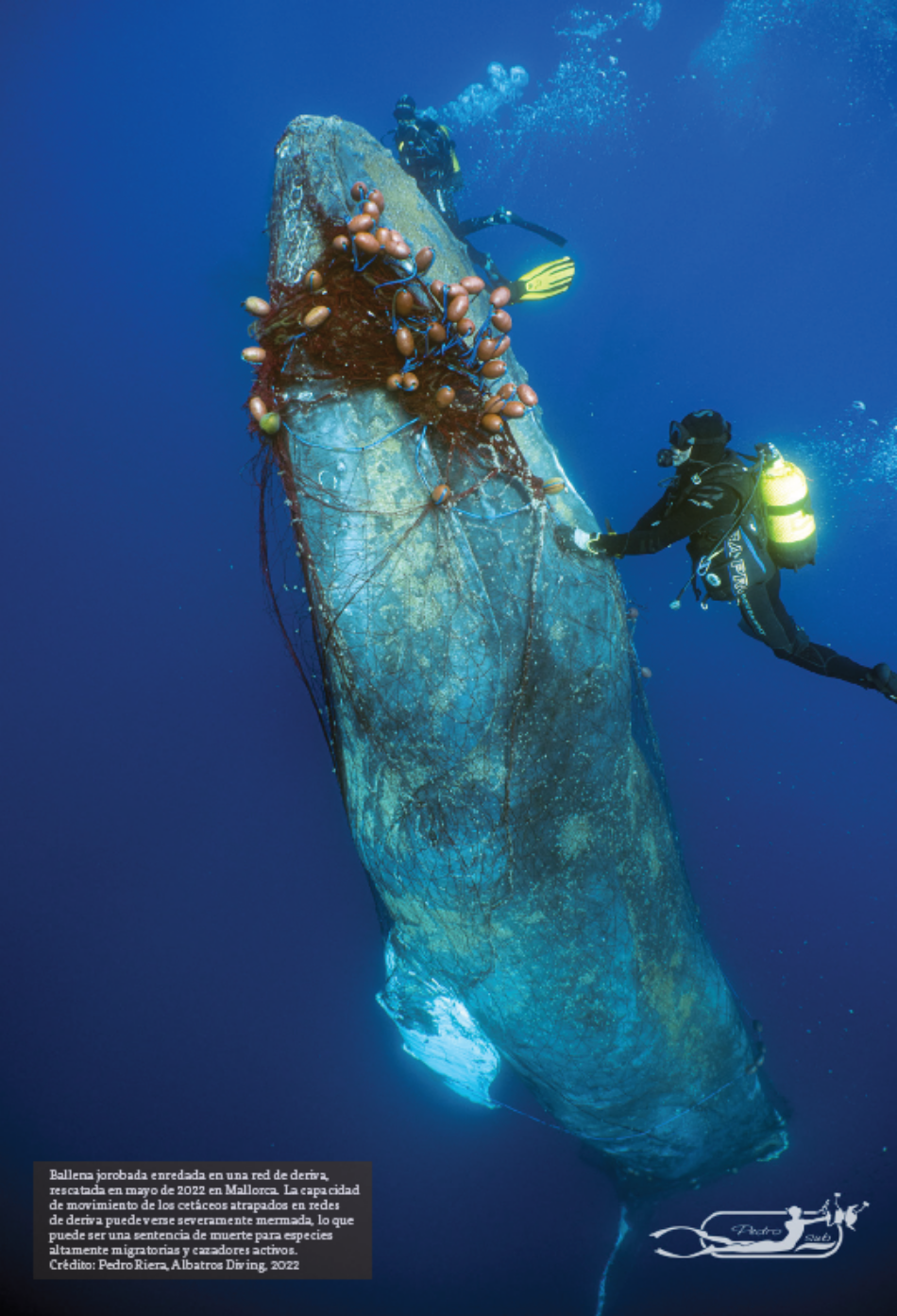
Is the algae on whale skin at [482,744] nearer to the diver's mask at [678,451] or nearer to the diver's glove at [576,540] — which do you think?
the diver's glove at [576,540]

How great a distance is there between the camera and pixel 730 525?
4.20 m

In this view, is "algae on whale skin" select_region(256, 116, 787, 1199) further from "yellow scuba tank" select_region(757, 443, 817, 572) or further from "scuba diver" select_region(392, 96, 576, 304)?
"scuba diver" select_region(392, 96, 576, 304)

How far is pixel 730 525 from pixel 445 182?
539cm

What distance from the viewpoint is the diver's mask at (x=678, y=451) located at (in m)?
4.01

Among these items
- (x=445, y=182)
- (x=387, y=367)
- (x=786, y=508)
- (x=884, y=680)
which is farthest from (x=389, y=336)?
(x=445, y=182)

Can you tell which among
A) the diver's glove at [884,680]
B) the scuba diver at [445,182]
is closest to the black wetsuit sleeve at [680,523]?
the diver's glove at [884,680]

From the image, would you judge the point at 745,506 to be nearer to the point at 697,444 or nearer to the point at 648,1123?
the point at 697,444

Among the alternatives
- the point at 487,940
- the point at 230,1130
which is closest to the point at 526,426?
the point at 487,940

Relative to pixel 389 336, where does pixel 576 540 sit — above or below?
below

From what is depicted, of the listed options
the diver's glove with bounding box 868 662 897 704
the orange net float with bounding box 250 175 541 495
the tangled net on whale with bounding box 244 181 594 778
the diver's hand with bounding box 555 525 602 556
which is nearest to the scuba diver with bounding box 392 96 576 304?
the tangled net on whale with bounding box 244 181 594 778

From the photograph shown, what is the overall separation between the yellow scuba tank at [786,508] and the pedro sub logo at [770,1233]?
819 cm

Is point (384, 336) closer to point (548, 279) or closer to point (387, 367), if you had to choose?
point (387, 367)

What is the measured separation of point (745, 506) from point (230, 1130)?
9.77 metres

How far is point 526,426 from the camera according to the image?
4422 millimetres
